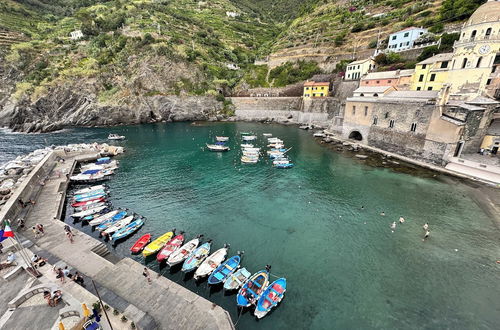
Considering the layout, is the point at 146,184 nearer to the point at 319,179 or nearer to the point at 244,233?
the point at 244,233

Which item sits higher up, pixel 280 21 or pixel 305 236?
pixel 280 21

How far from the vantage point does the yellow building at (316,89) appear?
243 feet

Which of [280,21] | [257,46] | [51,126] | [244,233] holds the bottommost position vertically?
[244,233]

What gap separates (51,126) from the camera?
2731 inches

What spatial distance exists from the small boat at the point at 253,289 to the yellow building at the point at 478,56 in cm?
4779

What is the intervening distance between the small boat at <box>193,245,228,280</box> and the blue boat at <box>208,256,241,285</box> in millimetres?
500

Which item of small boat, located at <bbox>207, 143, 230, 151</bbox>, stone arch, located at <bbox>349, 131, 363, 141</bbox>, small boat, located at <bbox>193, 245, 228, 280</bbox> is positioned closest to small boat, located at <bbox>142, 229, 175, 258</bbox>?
small boat, located at <bbox>193, 245, 228, 280</bbox>

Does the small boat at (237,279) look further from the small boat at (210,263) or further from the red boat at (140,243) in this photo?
the red boat at (140,243)

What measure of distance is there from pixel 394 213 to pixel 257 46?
12655 centimetres

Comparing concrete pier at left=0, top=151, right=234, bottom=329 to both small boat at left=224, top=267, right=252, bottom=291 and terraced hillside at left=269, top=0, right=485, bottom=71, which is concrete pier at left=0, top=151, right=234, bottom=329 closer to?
small boat at left=224, top=267, right=252, bottom=291

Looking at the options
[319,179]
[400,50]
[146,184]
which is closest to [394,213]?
[319,179]

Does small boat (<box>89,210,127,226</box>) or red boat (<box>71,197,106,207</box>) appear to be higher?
red boat (<box>71,197,106,207</box>)

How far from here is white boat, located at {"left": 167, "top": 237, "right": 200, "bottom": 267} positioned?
19.1 meters

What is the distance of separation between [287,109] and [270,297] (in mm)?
75582
